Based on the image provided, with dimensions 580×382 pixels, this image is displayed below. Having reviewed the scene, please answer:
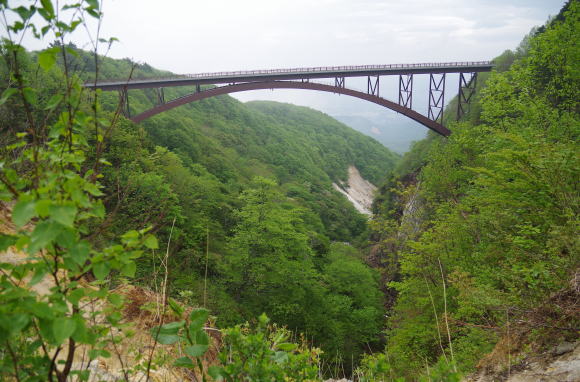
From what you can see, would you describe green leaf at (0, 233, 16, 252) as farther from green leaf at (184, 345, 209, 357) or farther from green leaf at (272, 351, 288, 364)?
green leaf at (272, 351, 288, 364)

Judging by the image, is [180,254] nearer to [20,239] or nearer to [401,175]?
[20,239]

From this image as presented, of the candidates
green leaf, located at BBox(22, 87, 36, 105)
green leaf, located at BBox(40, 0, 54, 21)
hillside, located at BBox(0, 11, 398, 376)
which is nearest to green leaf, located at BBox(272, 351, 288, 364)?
hillside, located at BBox(0, 11, 398, 376)

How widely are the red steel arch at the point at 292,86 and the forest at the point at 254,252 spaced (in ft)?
13.0

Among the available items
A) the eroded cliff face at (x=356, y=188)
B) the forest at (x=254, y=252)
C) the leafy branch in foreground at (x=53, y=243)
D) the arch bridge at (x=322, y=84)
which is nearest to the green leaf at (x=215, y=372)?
the forest at (x=254, y=252)

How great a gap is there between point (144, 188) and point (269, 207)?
592 cm

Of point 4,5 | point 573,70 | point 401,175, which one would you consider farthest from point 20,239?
point 401,175

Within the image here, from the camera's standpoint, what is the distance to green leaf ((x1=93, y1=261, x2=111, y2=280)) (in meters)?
1.25

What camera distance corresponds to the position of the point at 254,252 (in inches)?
579

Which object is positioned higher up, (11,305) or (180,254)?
(11,305)

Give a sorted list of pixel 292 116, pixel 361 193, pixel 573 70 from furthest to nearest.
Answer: pixel 292 116
pixel 361 193
pixel 573 70

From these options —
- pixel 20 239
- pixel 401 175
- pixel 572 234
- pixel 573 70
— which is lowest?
pixel 401 175

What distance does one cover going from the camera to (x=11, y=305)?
1.16m

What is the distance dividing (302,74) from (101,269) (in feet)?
102

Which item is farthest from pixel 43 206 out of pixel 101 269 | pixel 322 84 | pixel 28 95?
pixel 322 84
